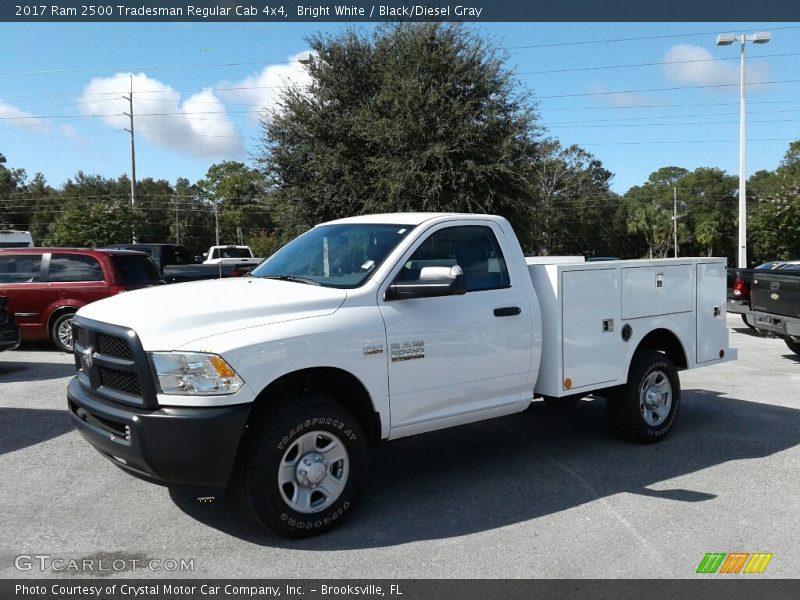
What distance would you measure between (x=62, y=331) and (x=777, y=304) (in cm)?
1155

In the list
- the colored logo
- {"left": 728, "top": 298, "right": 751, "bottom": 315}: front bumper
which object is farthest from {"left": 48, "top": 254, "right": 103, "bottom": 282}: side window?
{"left": 728, "top": 298, "right": 751, "bottom": 315}: front bumper

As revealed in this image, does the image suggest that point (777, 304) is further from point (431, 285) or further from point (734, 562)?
point (431, 285)

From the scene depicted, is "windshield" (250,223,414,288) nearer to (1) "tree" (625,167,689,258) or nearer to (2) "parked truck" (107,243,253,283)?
(2) "parked truck" (107,243,253,283)

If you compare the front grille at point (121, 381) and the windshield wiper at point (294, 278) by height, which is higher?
the windshield wiper at point (294, 278)

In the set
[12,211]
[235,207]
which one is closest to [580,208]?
[235,207]

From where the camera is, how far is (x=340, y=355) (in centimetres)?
448

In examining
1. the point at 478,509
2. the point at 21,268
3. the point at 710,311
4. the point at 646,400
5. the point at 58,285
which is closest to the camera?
the point at 478,509

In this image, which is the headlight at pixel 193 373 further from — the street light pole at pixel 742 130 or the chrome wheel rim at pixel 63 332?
the street light pole at pixel 742 130

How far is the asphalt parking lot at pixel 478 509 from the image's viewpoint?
409cm

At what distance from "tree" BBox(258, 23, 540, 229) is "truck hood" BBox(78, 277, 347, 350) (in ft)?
54.9

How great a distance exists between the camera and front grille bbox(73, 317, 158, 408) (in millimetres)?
4078

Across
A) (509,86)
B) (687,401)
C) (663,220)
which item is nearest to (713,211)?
(663,220)

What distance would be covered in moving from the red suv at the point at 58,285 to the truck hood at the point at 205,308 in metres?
7.61
